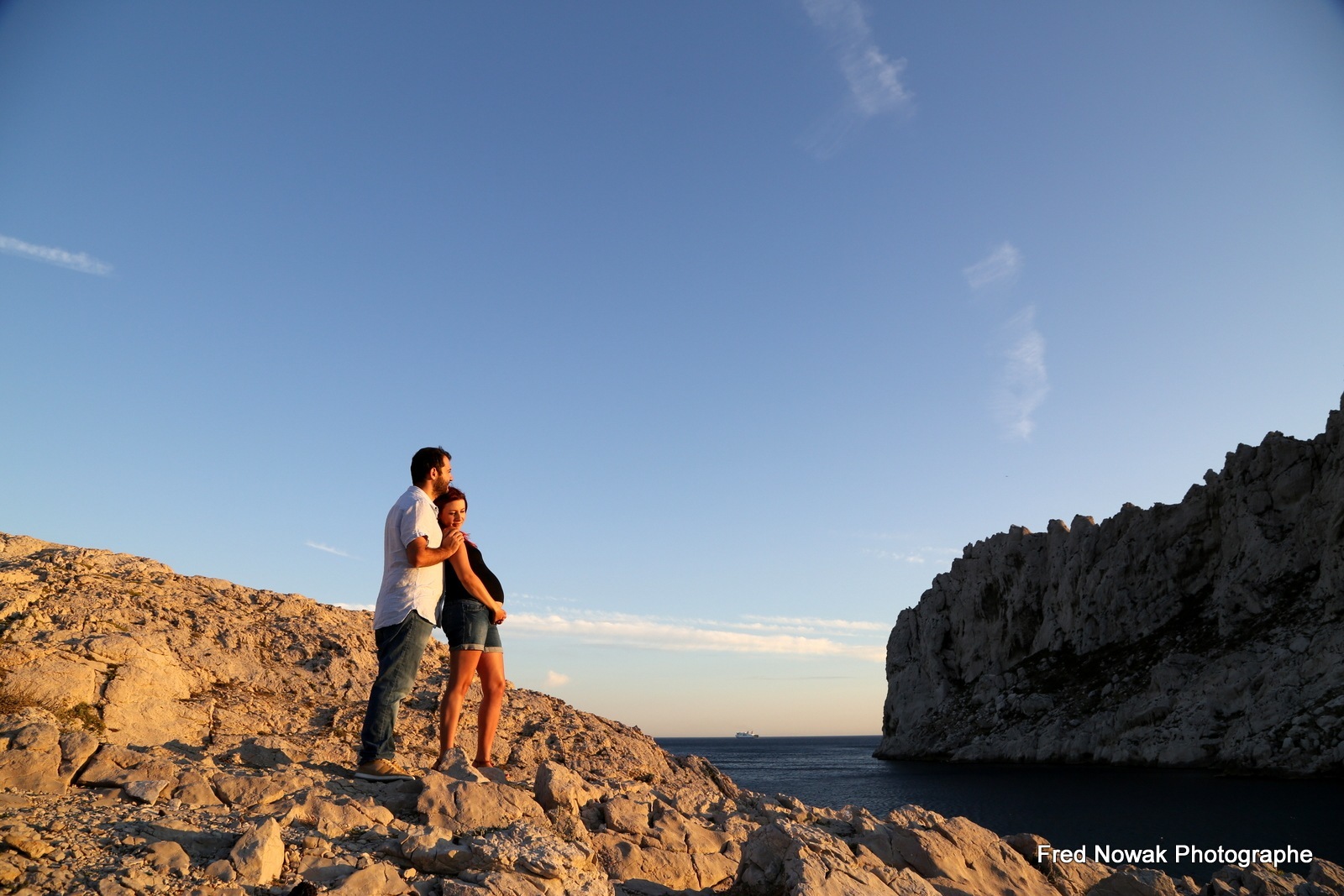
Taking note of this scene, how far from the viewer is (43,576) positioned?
29.6ft

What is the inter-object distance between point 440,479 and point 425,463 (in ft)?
0.63

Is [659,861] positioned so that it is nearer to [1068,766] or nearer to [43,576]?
[43,576]

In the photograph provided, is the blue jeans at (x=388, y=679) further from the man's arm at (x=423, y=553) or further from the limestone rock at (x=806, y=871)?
the limestone rock at (x=806, y=871)

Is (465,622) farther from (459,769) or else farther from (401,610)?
(459,769)

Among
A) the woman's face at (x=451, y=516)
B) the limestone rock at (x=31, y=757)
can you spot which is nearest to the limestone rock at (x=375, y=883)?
the limestone rock at (x=31, y=757)

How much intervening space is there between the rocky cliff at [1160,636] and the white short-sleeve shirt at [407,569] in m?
56.9

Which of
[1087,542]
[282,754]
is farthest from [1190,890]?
[1087,542]

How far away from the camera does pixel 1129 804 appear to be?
42344 millimetres

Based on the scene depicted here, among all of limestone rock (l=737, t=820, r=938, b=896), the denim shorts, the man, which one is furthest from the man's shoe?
limestone rock (l=737, t=820, r=938, b=896)

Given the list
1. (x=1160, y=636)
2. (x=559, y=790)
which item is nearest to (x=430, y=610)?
(x=559, y=790)

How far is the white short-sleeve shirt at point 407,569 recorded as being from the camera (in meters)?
6.57

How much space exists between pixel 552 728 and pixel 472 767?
11.8 feet

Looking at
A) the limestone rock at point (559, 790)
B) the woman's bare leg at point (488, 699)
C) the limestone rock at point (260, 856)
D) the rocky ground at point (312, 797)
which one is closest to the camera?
the limestone rock at point (260, 856)

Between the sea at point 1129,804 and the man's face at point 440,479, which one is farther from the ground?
the man's face at point 440,479
